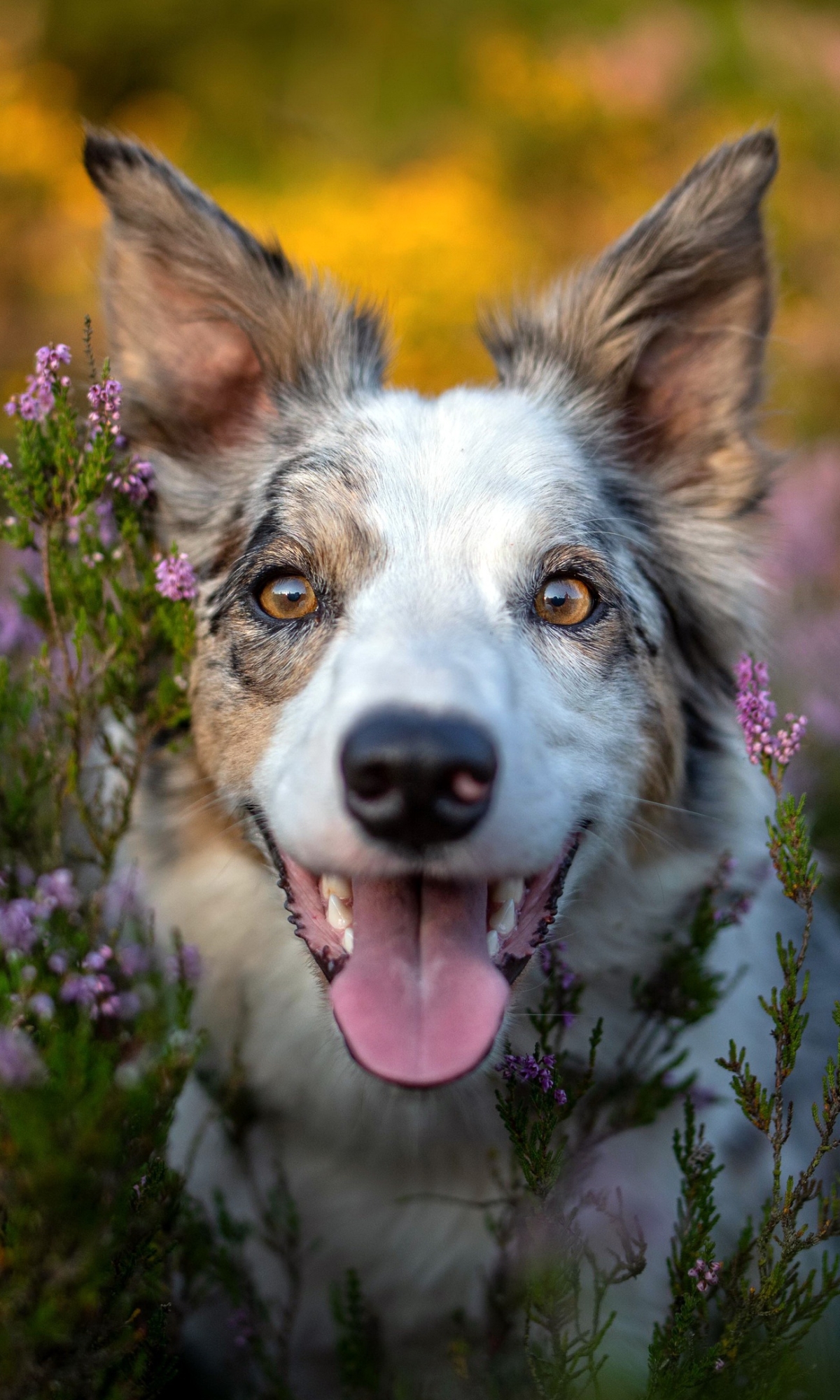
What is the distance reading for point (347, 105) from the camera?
1448 cm

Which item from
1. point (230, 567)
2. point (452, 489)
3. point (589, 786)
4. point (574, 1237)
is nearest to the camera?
point (574, 1237)

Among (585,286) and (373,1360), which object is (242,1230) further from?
(585,286)

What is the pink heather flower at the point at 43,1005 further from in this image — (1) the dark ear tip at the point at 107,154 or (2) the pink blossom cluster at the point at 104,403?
(1) the dark ear tip at the point at 107,154

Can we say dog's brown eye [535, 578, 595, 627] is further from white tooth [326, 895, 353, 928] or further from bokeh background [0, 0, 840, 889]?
bokeh background [0, 0, 840, 889]

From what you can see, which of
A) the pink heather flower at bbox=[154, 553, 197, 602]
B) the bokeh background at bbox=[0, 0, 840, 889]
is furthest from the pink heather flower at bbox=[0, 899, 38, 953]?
the bokeh background at bbox=[0, 0, 840, 889]

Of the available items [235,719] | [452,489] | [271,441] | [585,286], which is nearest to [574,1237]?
[235,719]

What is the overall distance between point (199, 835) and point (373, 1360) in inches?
54.7

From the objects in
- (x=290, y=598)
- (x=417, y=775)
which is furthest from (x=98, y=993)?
(x=290, y=598)

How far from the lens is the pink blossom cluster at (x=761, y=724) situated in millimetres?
2205

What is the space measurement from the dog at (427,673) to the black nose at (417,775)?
17 mm

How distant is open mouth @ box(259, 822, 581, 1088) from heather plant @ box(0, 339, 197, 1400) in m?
0.33

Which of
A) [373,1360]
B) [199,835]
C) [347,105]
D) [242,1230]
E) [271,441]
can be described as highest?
[347,105]

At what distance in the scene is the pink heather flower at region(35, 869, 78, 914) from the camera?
82.4 inches

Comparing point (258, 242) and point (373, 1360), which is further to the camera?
point (258, 242)
